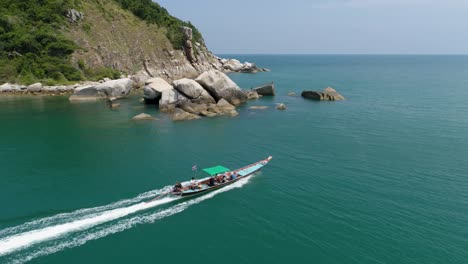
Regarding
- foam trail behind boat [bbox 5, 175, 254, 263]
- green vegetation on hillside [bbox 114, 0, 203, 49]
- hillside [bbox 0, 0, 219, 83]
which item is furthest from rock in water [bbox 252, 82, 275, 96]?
foam trail behind boat [bbox 5, 175, 254, 263]

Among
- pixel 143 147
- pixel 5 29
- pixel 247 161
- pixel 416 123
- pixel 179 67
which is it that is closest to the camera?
pixel 247 161

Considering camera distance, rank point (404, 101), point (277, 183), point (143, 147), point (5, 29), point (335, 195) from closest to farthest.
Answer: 1. point (335, 195)
2. point (277, 183)
3. point (143, 147)
4. point (404, 101)
5. point (5, 29)

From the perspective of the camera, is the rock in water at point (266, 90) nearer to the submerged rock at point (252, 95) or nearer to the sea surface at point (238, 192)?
the submerged rock at point (252, 95)

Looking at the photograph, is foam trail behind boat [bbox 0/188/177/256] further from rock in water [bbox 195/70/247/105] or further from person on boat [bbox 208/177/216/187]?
rock in water [bbox 195/70/247/105]

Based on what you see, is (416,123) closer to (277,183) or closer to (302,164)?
(302,164)

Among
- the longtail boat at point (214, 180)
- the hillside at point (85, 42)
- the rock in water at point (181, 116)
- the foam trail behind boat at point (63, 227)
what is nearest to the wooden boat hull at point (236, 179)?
the longtail boat at point (214, 180)

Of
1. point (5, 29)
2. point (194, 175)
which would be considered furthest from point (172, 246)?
point (5, 29)
